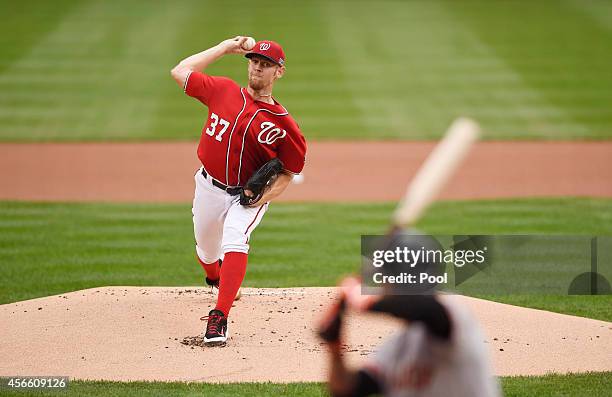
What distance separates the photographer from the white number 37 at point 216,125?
7.16 meters

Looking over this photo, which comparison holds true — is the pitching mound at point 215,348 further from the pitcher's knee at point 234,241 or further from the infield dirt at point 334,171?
the infield dirt at point 334,171

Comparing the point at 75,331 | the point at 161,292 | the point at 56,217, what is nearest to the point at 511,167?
the point at 56,217

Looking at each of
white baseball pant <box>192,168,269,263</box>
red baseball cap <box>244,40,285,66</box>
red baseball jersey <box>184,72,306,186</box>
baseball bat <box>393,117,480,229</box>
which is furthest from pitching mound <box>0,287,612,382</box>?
baseball bat <box>393,117,480,229</box>

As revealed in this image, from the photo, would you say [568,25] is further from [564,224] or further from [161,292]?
[161,292]

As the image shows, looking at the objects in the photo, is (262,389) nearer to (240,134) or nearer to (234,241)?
(234,241)

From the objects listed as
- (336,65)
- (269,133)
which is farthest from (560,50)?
(269,133)

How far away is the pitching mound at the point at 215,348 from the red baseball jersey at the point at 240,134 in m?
1.21

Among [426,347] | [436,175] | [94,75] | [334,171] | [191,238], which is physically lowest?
[94,75]

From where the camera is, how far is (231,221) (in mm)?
7074

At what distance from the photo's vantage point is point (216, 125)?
7199 millimetres

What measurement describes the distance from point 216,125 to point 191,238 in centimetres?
428

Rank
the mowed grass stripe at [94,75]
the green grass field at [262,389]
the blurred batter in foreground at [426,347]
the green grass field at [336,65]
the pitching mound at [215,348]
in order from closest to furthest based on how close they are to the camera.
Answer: the blurred batter in foreground at [426,347]
the green grass field at [262,389]
the pitching mound at [215,348]
the mowed grass stripe at [94,75]
the green grass field at [336,65]

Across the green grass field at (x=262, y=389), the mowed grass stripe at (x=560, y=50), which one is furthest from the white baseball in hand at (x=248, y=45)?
the mowed grass stripe at (x=560, y=50)

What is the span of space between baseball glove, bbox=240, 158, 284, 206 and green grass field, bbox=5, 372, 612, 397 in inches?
61.1
